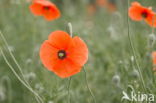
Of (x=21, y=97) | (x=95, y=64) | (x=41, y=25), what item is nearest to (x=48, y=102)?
(x=21, y=97)

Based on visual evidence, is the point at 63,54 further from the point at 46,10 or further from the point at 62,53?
the point at 46,10

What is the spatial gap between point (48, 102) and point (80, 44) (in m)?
0.50

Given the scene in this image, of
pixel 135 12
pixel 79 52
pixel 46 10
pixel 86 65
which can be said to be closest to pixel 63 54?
pixel 79 52

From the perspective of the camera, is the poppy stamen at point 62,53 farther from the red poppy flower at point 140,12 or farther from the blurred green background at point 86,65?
the red poppy flower at point 140,12

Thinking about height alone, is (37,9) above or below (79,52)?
below

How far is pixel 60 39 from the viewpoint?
8.30ft

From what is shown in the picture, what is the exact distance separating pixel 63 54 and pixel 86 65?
1.48m

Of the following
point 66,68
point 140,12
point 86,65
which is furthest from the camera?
point 86,65

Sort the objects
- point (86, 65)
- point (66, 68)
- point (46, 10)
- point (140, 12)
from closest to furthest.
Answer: point (66, 68), point (140, 12), point (46, 10), point (86, 65)

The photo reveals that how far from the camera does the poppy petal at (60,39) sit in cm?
251

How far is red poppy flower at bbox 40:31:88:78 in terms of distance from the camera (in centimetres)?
246

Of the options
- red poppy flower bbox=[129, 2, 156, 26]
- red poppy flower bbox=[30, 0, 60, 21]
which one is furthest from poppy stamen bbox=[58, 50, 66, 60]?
red poppy flower bbox=[30, 0, 60, 21]

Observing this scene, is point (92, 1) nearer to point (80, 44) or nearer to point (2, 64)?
point (2, 64)

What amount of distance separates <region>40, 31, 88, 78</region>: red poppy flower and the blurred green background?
1.07 feet
